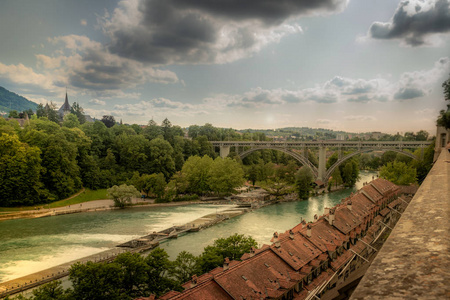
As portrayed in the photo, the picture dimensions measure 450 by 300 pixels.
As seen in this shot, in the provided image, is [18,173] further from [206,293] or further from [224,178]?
[206,293]

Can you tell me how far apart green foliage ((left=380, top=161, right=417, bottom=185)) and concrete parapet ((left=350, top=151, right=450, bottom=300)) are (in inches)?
1704

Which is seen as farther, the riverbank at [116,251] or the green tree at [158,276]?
the riverbank at [116,251]

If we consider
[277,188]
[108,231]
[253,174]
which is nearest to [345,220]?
[108,231]

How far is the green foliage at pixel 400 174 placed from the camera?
133 ft

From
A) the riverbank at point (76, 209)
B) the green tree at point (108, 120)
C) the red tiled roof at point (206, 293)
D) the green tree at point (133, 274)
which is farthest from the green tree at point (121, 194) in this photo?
the green tree at point (108, 120)

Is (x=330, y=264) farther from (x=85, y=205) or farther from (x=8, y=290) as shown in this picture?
(x=85, y=205)

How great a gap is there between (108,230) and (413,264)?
2956 centimetres

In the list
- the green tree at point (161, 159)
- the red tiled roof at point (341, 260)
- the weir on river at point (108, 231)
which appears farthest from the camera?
the green tree at point (161, 159)

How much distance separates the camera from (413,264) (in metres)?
1.97

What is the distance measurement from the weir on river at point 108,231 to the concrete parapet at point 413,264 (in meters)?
21.1

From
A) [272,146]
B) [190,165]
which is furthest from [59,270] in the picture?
[272,146]

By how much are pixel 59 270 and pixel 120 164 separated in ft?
111

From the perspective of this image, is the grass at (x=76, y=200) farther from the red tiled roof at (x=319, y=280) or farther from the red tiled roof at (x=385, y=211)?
the red tiled roof at (x=385, y=211)

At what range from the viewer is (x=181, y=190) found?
4359 cm
